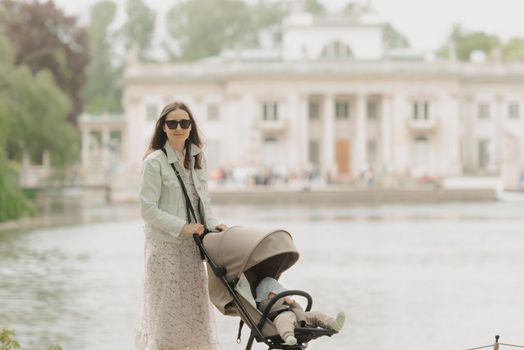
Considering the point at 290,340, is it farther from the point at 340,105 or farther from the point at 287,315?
the point at 340,105

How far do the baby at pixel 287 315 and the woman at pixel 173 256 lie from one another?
1.92 feet

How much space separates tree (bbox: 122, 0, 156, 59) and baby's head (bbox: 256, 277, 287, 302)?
100m

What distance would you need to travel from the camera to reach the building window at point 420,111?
72.4 m

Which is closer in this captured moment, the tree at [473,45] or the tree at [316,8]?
the tree at [473,45]

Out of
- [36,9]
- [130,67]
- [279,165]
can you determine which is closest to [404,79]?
[279,165]

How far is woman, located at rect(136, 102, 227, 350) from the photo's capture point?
7500mm

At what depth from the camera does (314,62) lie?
239 ft

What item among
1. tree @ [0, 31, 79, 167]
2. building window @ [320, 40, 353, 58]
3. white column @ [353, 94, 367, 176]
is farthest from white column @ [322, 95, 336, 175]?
tree @ [0, 31, 79, 167]

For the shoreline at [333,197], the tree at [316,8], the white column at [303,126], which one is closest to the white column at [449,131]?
the white column at [303,126]

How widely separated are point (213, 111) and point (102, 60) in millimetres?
34301

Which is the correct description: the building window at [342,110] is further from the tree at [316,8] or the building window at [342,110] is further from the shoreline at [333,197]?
the tree at [316,8]

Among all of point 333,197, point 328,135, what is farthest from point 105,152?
point 333,197

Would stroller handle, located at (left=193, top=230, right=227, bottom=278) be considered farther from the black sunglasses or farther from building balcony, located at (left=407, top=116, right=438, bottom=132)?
building balcony, located at (left=407, top=116, right=438, bottom=132)

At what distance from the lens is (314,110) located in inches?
2936
